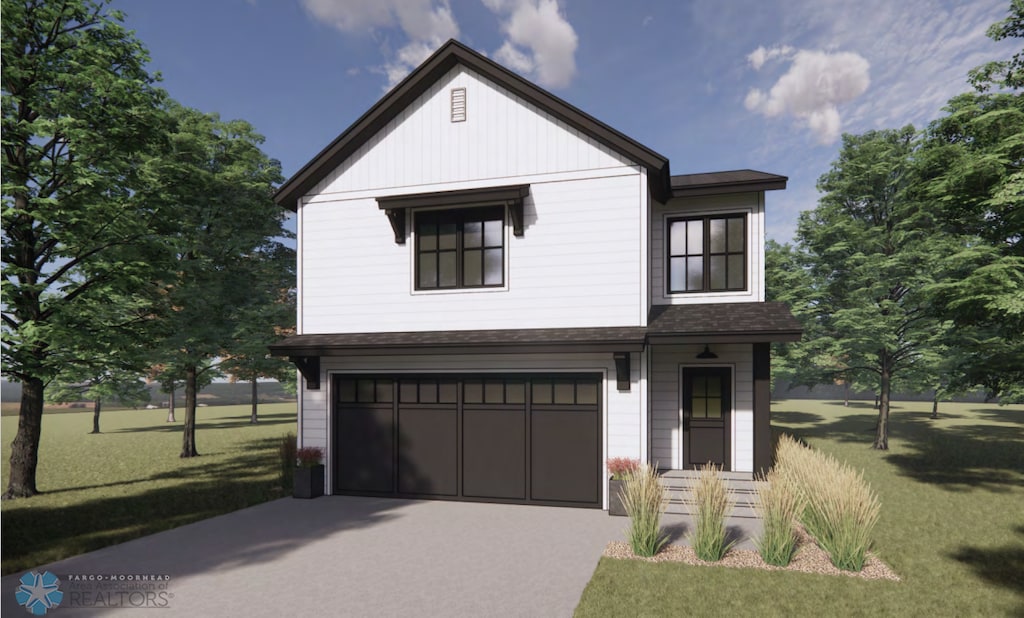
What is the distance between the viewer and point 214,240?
67.4 feet

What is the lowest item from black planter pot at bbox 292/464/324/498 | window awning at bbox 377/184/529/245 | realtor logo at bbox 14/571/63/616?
black planter pot at bbox 292/464/324/498

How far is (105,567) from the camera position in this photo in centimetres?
759

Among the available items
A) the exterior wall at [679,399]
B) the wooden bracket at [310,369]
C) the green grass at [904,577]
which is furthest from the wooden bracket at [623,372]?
the wooden bracket at [310,369]

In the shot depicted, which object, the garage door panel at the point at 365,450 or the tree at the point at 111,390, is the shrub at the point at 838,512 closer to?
the garage door panel at the point at 365,450

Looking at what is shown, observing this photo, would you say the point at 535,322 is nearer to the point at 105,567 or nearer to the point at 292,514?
the point at 292,514

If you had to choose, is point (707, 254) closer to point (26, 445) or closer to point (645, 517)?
point (645, 517)

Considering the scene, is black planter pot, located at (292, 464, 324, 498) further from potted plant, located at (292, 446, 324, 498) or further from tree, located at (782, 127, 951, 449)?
tree, located at (782, 127, 951, 449)

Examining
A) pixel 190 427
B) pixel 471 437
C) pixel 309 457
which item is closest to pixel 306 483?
pixel 309 457

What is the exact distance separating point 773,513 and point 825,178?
20.7 metres

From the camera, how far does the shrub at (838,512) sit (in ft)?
23.7

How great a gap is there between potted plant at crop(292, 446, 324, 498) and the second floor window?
14.4ft

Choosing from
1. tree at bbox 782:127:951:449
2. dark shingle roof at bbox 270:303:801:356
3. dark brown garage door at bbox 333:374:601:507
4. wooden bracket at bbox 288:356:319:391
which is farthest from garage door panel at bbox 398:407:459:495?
tree at bbox 782:127:951:449

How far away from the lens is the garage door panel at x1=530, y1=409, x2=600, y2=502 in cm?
1090

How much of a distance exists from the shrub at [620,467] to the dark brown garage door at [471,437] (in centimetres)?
55
